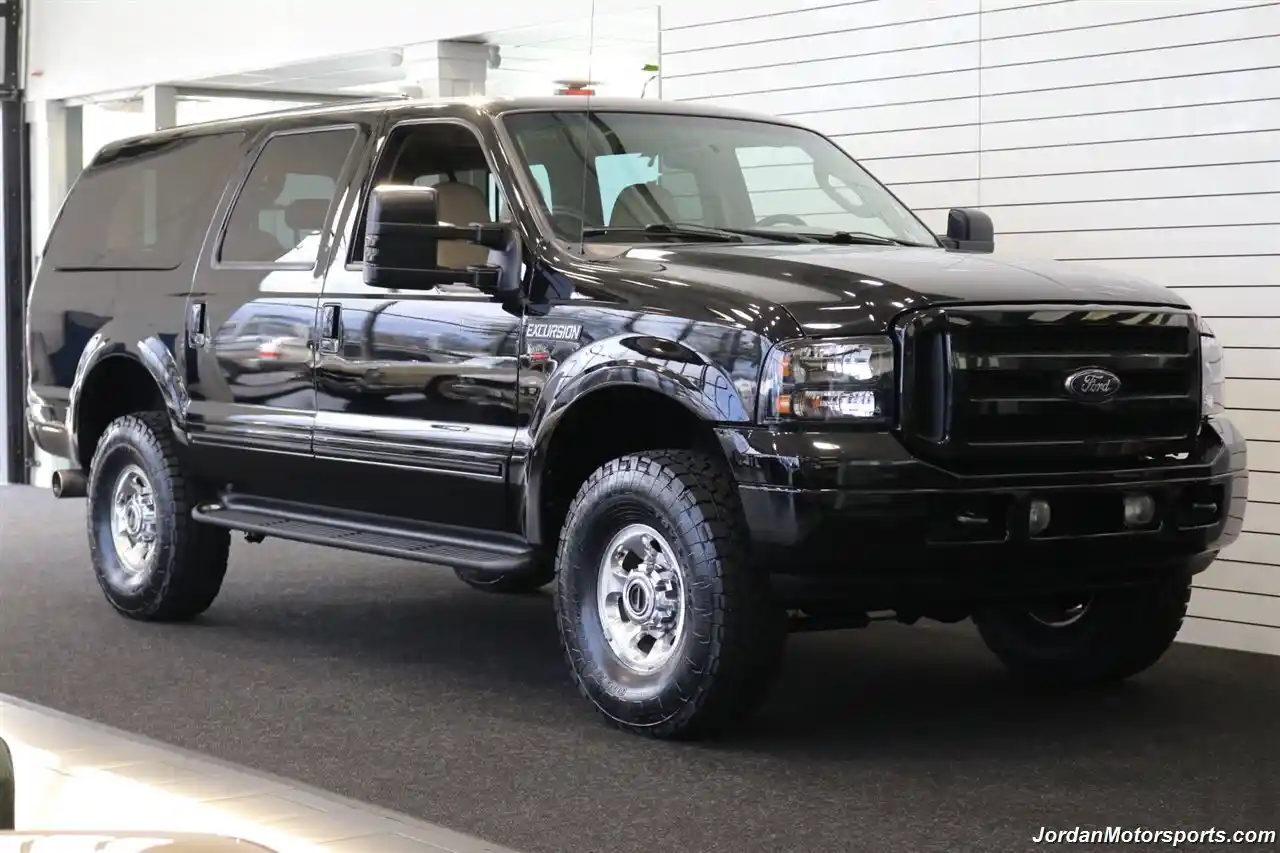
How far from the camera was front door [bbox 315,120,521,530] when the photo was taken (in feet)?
19.0

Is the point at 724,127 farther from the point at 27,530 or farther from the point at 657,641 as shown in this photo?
the point at 27,530

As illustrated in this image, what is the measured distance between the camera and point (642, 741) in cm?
529

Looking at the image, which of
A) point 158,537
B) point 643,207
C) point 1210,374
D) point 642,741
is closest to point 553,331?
point 643,207

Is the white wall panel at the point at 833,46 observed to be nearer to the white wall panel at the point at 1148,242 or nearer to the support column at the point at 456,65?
the white wall panel at the point at 1148,242

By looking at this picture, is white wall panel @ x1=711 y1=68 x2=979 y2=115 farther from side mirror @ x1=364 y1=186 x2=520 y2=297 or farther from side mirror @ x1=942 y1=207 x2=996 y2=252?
side mirror @ x1=364 y1=186 x2=520 y2=297

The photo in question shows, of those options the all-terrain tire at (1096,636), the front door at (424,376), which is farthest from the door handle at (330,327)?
the all-terrain tire at (1096,636)

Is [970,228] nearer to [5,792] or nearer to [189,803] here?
[189,803]

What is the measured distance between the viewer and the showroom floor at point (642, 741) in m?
4.51

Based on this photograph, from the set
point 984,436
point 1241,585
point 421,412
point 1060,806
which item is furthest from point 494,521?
point 1241,585

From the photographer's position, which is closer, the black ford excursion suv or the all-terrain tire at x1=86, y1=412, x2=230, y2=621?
the black ford excursion suv

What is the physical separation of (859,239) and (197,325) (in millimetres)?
2481

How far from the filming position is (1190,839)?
14.3 feet

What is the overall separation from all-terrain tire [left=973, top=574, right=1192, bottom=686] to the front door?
1.70 m

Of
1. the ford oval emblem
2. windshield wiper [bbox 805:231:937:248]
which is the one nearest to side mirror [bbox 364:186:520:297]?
windshield wiper [bbox 805:231:937:248]
